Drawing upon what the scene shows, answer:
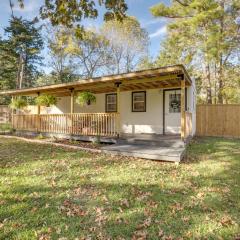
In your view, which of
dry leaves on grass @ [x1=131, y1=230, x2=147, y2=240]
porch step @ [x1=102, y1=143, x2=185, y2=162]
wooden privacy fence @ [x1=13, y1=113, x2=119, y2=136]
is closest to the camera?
dry leaves on grass @ [x1=131, y1=230, x2=147, y2=240]

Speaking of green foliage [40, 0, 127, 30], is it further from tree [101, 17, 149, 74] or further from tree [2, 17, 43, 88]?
tree [2, 17, 43, 88]

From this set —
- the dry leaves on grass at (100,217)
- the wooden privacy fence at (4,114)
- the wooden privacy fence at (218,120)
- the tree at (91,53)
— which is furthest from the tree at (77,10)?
the tree at (91,53)

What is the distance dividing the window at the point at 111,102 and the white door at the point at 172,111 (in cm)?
298

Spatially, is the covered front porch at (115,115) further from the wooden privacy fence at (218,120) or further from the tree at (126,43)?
the tree at (126,43)

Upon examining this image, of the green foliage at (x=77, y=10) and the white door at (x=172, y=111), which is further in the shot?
the white door at (x=172, y=111)

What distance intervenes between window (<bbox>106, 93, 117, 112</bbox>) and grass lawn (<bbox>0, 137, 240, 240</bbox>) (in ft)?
21.3

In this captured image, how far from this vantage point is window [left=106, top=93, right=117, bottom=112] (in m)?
13.3

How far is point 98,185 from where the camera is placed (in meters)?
5.02

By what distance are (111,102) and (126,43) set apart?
1477 cm

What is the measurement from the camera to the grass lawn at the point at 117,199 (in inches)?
129

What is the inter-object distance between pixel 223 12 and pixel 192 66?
4595 millimetres

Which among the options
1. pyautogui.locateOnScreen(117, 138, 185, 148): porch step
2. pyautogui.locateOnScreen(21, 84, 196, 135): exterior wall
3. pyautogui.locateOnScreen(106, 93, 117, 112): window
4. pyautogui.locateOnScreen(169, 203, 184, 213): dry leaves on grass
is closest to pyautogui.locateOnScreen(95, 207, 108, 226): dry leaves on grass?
pyautogui.locateOnScreen(169, 203, 184, 213): dry leaves on grass

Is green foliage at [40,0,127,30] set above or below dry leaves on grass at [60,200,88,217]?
above

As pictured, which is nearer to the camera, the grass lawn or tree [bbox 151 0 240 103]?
the grass lawn
